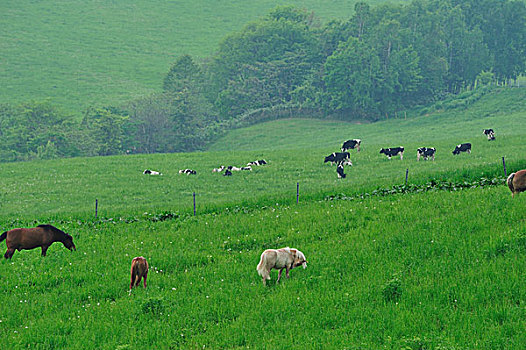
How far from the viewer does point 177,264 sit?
47.3 feet

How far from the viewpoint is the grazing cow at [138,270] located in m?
12.2

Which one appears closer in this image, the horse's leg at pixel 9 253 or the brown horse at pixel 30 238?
the brown horse at pixel 30 238

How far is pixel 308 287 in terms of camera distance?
1173cm

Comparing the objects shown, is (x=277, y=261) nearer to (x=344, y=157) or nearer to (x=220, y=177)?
(x=220, y=177)

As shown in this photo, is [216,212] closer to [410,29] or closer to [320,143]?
[320,143]

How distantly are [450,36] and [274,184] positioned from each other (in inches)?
3309

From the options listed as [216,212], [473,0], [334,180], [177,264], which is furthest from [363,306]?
[473,0]

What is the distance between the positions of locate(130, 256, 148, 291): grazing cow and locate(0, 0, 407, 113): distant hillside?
382ft

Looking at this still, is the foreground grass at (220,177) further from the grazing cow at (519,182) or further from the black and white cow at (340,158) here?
the grazing cow at (519,182)

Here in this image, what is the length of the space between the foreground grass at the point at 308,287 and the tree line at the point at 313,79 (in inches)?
2982

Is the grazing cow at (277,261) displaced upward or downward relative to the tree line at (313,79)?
downward

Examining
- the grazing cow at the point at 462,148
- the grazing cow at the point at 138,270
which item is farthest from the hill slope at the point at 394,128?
the grazing cow at the point at 138,270

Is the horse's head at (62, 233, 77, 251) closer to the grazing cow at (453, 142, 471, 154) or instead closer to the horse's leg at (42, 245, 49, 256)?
the horse's leg at (42, 245, 49, 256)

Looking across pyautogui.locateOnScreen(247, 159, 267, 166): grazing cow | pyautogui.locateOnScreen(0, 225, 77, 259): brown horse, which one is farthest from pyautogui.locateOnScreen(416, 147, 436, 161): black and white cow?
pyautogui.locateOnScreen(0, 225, 77, 259): brown horse
